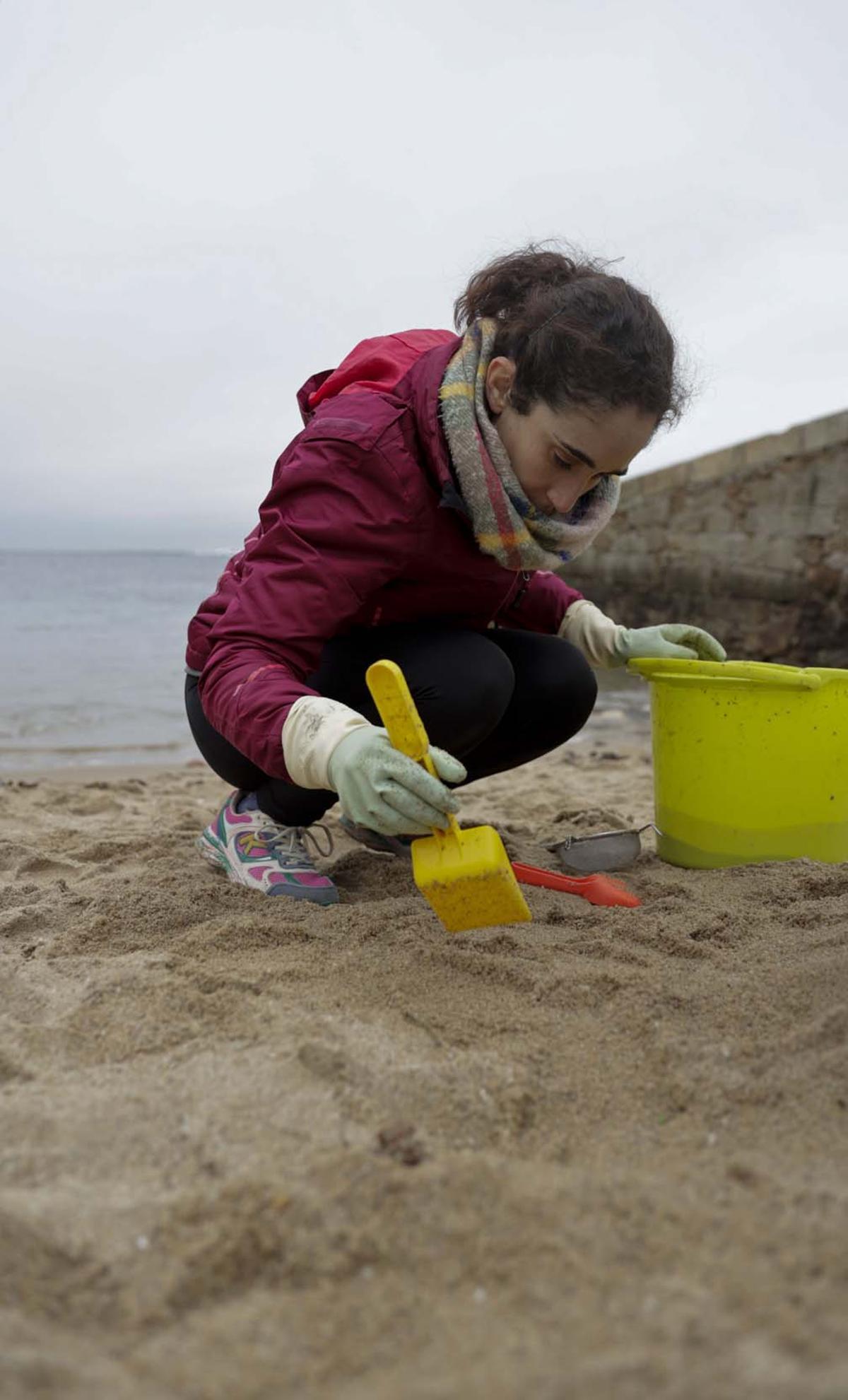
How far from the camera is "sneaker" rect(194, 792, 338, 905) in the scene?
77.7 inches

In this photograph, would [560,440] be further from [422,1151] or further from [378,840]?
[422,1151]

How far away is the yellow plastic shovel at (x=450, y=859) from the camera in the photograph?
1.54 m

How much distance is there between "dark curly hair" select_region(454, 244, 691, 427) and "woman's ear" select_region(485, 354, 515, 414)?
1cm

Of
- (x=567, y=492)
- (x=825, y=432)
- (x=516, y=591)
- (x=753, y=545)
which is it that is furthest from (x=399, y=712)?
(x=753, y=545)

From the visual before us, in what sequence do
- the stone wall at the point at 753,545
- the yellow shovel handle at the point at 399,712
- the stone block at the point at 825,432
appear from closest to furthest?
the yellow shovel handle at the point at 399,712
the stone block at the point at 825,432
the stone wall at the point at 753,545

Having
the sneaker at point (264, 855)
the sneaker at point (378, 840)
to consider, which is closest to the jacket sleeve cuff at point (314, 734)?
the sneaker at point (264, 855)

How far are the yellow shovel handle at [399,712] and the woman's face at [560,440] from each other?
0.49m

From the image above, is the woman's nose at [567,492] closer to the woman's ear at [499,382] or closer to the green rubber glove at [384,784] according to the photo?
the woman's ear at [499,382]

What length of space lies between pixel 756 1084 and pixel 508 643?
1.30 metres

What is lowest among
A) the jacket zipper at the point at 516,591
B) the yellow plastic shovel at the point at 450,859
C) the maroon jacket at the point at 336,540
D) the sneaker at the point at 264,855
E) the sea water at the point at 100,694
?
the sea water at the point at 100,694

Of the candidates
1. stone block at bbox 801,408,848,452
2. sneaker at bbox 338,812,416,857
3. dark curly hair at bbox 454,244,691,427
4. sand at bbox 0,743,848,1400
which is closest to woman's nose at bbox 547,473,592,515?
dark curly hair at bbox 454,244,691,427

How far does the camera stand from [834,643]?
23.2 feet

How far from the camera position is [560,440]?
1.76 m

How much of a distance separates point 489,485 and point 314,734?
528mm
